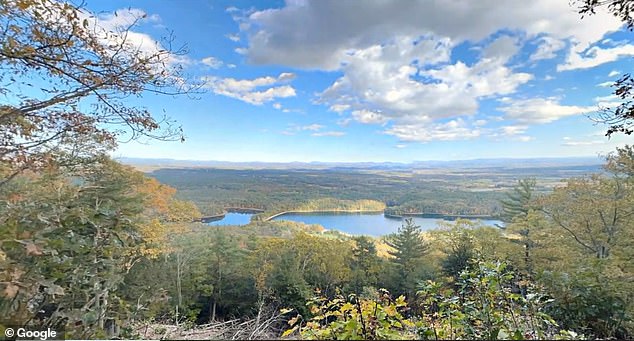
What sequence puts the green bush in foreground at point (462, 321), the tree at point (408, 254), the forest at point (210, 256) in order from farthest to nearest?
the tree at point (408, 254) < the forest at point (210, 256) < the green bush in foreground at point (462, 321)

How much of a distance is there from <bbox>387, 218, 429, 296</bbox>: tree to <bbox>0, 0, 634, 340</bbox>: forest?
61 mm

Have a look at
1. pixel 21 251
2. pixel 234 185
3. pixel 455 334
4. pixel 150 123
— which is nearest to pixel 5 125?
pixel 150 123

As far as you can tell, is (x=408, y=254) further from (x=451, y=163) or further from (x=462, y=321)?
(x=451, y=163)

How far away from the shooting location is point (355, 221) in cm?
4091

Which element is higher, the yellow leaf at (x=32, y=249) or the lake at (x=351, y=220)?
the yellow leaf at (x=32, y=249)

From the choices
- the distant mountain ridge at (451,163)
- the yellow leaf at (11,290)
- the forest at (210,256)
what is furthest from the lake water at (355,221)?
the yellow leaf at (11,290)

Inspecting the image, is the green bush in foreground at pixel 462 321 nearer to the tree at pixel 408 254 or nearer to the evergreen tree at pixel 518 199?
the tree at pixel 408 254

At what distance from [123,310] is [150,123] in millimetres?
1247

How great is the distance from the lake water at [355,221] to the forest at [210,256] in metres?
18.3

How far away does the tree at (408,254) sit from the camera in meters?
12.5

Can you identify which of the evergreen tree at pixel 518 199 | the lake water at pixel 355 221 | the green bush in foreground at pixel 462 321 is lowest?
the lake water at pixel 355 221

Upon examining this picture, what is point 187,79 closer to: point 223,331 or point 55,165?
point 55,165

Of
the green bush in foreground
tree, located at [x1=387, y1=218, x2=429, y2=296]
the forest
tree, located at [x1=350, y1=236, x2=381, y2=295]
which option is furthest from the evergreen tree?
the green bush in foreground

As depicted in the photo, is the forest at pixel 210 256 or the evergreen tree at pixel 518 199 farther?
the evergreen tree at pixel 518 199
